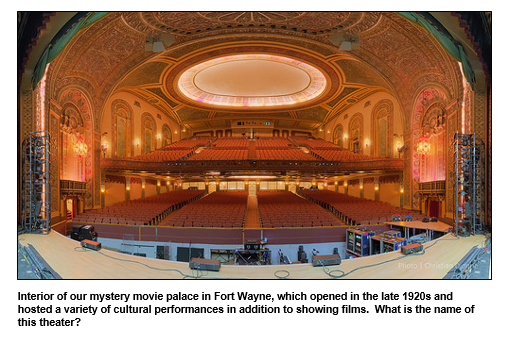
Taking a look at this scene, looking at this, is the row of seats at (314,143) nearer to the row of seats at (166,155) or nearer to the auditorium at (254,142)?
the auditorium at (254,142)

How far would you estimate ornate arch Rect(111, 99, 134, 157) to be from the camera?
12.9 meters

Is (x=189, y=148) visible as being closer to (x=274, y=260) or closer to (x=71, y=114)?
(x=71, y=114)

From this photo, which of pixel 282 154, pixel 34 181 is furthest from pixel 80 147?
pixel 282 154

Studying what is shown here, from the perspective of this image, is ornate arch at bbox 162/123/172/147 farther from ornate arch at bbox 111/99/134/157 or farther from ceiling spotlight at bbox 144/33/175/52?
ceiling spotlight at bbox 144/33/175/52

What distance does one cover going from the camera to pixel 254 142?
17984mm

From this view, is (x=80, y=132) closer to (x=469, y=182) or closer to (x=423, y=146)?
(x=469, y=182)

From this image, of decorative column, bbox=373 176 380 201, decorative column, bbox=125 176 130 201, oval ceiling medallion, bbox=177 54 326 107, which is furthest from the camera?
decorative column, bbox=125 176 130 201

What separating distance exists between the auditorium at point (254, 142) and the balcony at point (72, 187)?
4.4 inches

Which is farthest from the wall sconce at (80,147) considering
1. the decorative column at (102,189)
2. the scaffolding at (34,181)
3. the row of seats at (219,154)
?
the row of seats at (219,154)

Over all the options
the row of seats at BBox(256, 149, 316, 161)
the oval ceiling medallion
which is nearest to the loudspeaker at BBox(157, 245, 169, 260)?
the oval ceiling medallion

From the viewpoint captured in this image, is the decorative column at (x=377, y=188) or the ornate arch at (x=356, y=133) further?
the ornate arch at (x=356, y=133)

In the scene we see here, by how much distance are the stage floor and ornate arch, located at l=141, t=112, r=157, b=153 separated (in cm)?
1205

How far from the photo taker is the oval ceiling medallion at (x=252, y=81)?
38.8ft

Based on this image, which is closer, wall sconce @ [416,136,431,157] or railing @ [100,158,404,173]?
wall sconce @ [416,136,431,157]
